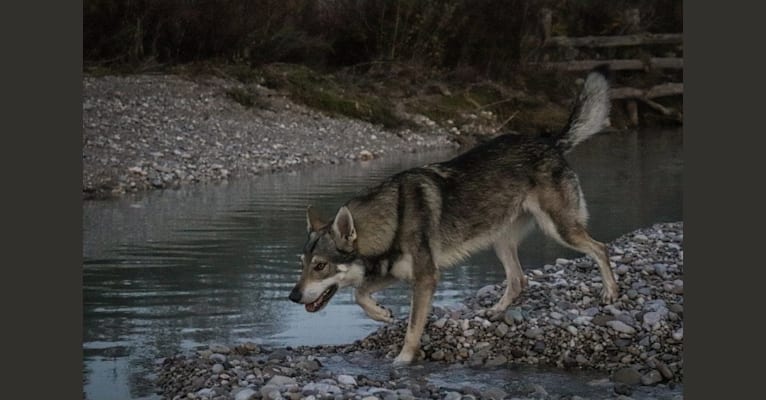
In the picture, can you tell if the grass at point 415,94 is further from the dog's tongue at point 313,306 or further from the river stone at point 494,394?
the river stone at point 494,394

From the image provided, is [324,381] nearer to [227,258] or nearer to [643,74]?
[227,258]

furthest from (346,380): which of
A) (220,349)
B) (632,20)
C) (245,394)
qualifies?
(632,20)

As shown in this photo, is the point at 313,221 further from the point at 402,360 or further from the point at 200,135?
the point at 200,135

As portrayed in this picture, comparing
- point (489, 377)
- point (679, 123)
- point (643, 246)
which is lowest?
point (489, 377)

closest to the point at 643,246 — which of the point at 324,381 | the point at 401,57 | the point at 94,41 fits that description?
the point at 324,381

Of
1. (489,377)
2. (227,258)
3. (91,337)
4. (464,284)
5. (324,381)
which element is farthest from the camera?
(227,258)

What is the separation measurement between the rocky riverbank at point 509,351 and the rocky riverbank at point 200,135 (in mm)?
7948

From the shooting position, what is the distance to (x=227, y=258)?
1047cm

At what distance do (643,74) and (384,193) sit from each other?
Answer: 22390 mm

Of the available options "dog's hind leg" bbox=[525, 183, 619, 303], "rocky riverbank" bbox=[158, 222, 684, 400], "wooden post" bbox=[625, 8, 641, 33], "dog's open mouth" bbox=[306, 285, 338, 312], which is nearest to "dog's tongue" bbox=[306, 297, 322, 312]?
"dog's open mouth" bbox=[306, 285, 338, 312]

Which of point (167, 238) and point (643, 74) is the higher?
point (643, 74)

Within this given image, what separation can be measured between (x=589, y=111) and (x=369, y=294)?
2281 mm

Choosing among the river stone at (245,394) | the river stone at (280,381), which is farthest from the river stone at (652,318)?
the river stone at (245,394)

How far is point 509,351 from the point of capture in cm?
703
